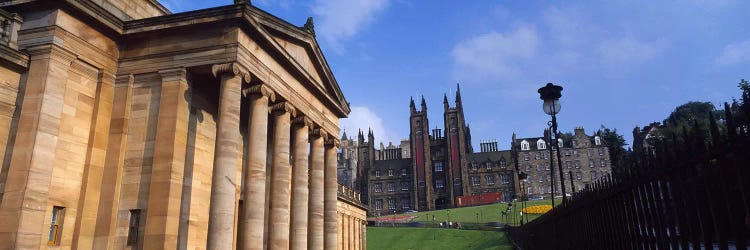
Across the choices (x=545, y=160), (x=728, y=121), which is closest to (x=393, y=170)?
(x=545, y=160)

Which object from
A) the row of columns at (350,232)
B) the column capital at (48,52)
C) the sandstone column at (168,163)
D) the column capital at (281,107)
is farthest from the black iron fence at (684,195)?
the row of columns at (350,232)

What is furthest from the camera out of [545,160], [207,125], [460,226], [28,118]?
[545,160]

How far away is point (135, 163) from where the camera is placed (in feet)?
57.3

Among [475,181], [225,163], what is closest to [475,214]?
[475,181]

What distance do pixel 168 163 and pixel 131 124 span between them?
2311 millimetres

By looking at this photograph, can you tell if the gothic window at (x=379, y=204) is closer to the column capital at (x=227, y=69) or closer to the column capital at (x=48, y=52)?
the column capital at (x=227, y=69)

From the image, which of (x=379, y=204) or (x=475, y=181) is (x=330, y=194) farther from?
(x=379, y=204)

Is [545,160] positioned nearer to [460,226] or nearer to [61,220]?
[460,226]

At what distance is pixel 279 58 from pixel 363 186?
110 meters

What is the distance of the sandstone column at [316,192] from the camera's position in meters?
25.1

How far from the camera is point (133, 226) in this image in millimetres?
16828

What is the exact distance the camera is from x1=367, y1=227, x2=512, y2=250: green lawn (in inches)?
2456

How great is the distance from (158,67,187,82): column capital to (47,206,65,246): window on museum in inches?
215

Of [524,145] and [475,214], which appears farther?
[524,145]
